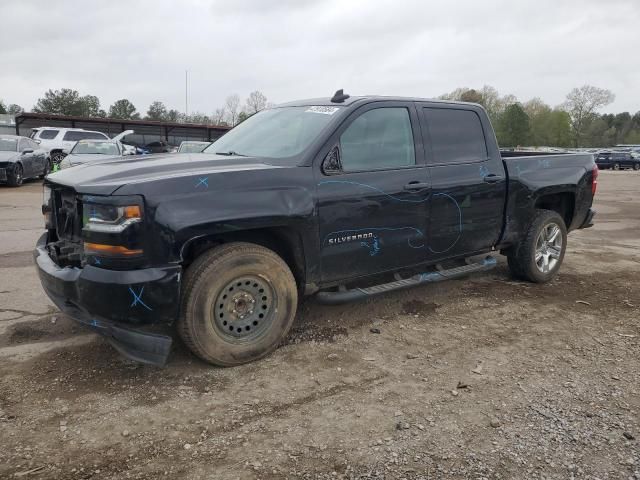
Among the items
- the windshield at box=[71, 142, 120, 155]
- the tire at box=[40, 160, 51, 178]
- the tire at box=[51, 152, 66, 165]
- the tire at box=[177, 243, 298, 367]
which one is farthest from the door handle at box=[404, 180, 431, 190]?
the tire at box=[51, 152, 66, 165]

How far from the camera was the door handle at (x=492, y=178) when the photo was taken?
4829mm

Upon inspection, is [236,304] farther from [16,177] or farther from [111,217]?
[16,177]

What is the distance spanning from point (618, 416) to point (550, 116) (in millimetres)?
93585

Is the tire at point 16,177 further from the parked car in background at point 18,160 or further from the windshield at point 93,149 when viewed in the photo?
the windshield at point 93,149

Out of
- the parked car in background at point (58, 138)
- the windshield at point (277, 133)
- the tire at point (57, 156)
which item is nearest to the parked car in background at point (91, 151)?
the parked car in background at point (58, 138)

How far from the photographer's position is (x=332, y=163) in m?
3.80

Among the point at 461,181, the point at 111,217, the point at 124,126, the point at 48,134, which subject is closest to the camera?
the point at 111,217

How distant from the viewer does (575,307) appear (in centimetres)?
496

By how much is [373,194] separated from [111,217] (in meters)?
1.93

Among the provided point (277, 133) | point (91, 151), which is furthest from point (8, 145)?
point (277, 133)

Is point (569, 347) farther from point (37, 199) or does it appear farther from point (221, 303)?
point (37, 199)

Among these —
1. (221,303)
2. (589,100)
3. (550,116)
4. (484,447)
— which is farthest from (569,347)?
(589,100)

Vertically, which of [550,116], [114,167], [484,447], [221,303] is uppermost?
[550,116]

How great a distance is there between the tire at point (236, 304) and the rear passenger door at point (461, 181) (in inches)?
61.2
